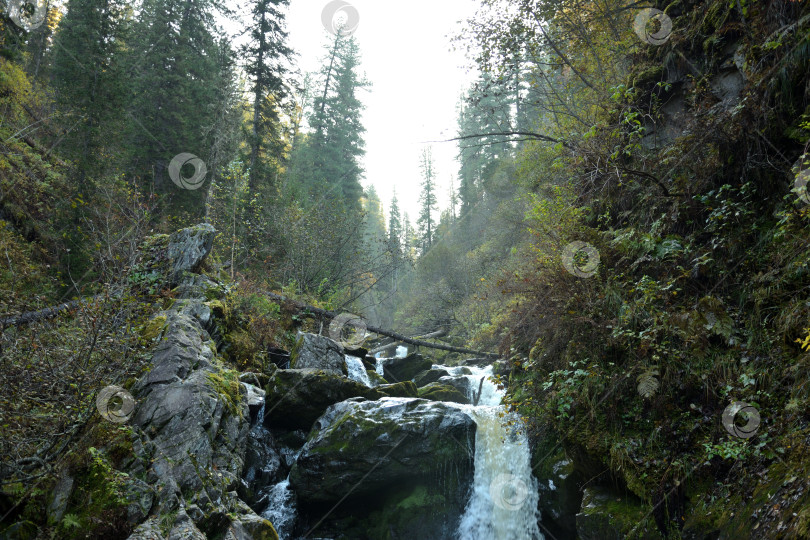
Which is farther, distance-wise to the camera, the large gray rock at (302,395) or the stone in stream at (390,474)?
the large gray rock at (302,395)

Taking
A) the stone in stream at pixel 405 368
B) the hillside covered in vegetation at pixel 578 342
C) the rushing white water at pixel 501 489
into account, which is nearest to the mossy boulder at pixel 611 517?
the hillside covered in vegetation at pixel 578 342

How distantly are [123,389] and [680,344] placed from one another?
693cm

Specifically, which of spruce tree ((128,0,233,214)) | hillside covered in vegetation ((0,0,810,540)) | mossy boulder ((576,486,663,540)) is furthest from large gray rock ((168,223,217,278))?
mossy boulder ((576,486,663,540))

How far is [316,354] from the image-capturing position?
10773 mm

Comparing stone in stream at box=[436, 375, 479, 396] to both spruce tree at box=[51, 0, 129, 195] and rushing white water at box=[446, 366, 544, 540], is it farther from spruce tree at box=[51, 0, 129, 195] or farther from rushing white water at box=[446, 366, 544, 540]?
spruce tree at box=[51, 0, 129, 195]

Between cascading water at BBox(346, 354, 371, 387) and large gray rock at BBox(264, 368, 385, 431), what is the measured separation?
8.69 feet

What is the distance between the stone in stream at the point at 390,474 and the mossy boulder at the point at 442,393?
2.52 metres

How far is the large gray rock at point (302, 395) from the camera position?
864 centimetres

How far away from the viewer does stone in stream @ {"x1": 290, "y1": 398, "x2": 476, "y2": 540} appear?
24.0 ft

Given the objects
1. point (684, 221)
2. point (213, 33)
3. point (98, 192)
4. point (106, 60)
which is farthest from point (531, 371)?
point (213, 33)

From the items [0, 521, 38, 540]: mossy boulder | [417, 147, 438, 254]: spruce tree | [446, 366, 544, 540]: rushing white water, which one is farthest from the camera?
[417, 147, 438, 254]: spruce tree

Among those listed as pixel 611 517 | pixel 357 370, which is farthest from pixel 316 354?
pixel 611 517

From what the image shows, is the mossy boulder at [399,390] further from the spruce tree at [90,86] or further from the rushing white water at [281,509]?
the spruce tree at [90,86]

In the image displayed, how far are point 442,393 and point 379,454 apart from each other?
128 inches
